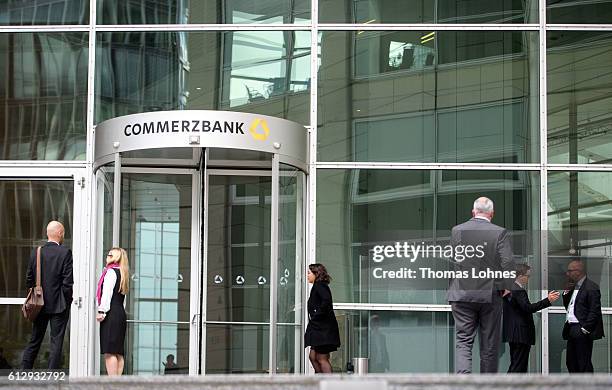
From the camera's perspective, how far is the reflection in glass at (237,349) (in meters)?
14.7

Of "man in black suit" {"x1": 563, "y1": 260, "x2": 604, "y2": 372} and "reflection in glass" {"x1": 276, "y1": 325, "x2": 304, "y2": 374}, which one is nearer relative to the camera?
"man in black suit" {"x1": 563, "y1": 260, "x2": 604, "y2": 372}

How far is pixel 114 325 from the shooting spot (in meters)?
13.4

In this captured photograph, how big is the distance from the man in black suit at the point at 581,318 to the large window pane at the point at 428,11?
3658 mm

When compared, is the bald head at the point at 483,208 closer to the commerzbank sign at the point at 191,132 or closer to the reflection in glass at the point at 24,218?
the commerzbank sign at the point at 191,132

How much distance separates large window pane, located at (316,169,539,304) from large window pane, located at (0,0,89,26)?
3.93 m

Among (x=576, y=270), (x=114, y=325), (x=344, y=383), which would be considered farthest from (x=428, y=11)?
(x=344, y=383)

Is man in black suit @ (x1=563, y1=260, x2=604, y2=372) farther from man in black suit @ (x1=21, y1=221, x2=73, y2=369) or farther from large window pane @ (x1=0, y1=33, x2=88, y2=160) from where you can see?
large window pane @ (x1=0, y1=33, x2=88, y2=160)

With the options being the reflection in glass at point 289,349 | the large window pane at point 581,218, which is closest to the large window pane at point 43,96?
the reflection in glass at point 289,349

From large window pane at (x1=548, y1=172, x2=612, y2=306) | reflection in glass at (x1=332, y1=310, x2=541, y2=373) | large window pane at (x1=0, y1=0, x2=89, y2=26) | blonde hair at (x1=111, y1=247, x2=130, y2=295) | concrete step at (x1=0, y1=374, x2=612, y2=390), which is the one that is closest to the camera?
concrete step at (x1=0, y1=374, x2=612, y2=390)

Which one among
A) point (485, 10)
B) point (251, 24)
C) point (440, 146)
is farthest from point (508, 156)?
point (251, 24)

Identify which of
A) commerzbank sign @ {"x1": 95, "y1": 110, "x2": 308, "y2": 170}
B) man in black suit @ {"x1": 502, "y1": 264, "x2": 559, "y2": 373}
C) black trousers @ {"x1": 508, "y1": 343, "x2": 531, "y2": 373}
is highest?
commerzbank sign @ {"x1": 95, "y1": 110, "x2": 308, "y2": 170}

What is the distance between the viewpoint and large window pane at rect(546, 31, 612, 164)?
1591 cm

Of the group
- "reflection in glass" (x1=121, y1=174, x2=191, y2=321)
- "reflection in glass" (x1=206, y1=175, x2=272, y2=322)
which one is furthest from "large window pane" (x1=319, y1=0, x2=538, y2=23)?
"reflection in glass" (x1=121, y1=174, x2=191, y2=321)

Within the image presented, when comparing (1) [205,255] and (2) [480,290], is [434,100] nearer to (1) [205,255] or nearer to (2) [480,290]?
(1) [205,255]
